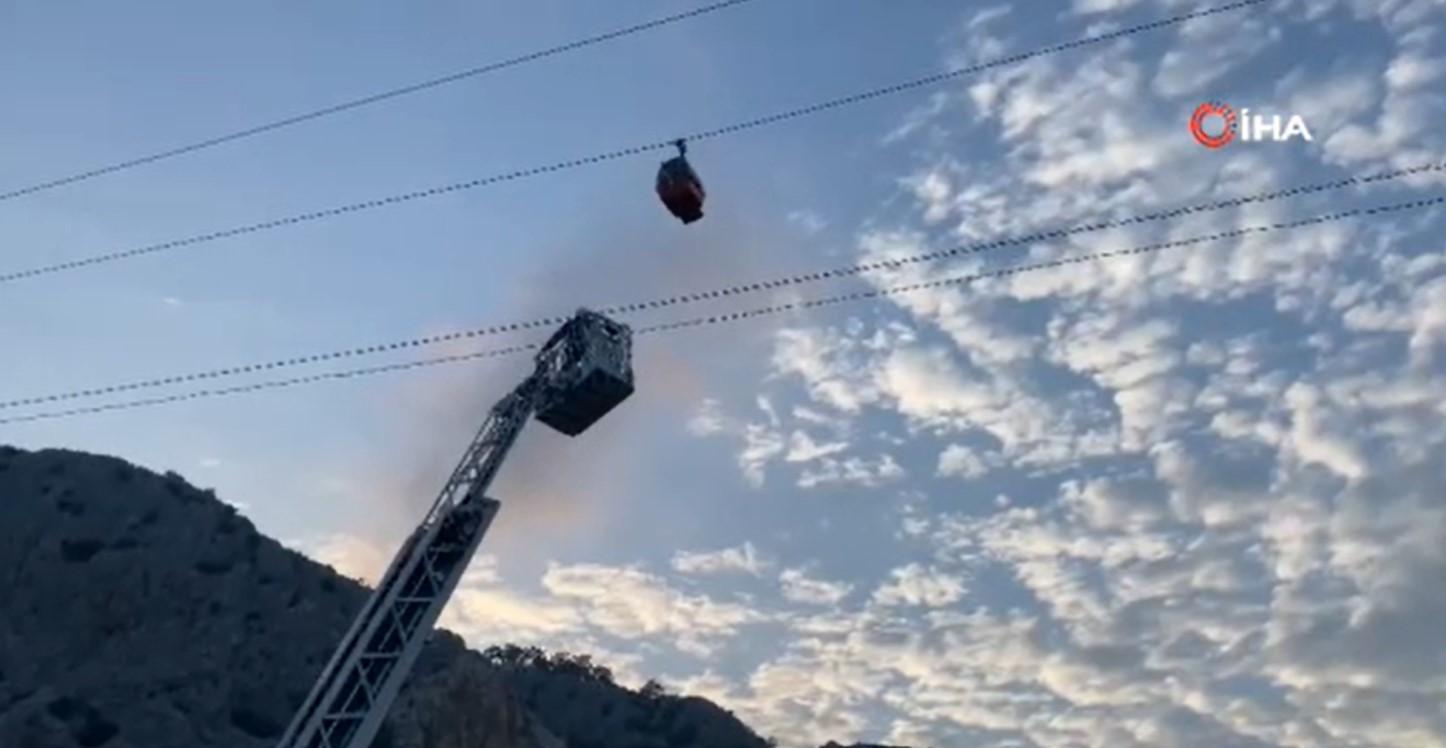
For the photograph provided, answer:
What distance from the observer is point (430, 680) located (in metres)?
90.2

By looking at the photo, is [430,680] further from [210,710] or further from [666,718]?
[666,718]

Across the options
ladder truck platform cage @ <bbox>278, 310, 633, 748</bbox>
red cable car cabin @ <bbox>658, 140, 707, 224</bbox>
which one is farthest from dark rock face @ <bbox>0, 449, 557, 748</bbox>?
red cable car cabin @ <bbox>658, 140, 707, 224</bbox>

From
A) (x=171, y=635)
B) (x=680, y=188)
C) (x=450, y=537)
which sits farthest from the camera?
(x=171, y=635)

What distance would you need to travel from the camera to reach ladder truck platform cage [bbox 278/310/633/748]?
35531 mm

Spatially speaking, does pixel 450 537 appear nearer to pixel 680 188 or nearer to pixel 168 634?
pixel 680 188

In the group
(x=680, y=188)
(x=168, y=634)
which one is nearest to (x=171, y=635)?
(x=168, y=634)

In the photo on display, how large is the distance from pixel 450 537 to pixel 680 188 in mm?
14761

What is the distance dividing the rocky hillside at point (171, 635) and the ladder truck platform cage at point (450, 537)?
166 ft

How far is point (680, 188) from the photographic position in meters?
26.9

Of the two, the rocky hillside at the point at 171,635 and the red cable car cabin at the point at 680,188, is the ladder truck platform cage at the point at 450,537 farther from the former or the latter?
the rocky hillside at the point at 171,635

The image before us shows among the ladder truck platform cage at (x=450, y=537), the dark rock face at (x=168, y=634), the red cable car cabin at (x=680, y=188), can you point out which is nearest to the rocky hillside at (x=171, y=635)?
the dark rock face at (x=168, y=634)

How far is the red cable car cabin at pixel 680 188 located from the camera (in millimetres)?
26812

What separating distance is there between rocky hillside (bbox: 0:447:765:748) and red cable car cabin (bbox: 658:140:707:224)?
64.7 metres

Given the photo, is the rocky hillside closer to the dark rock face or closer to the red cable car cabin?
the dark rock face
